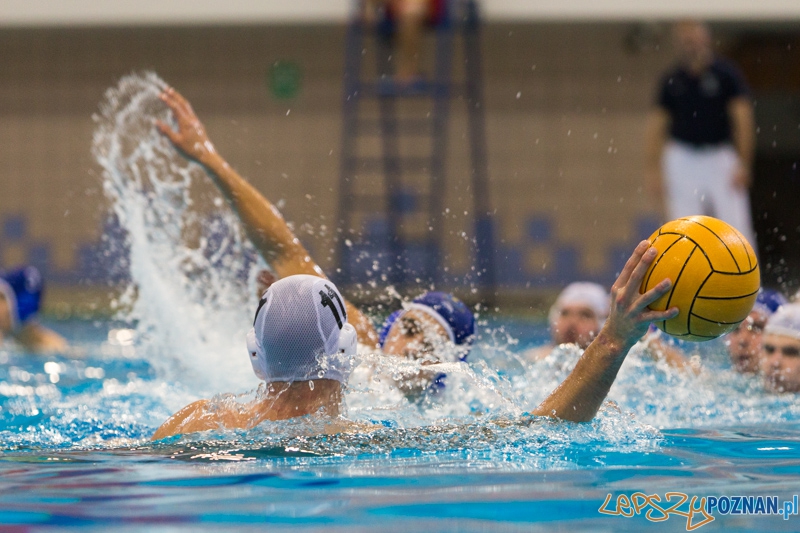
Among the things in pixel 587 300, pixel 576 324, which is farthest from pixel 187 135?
pixel 587 300

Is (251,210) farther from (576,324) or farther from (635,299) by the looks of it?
(576,324)

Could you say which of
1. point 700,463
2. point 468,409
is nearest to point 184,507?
point 700,463

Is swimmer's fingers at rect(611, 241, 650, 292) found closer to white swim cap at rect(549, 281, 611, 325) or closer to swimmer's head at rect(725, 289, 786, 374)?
swimmer's head at rect(725, 289, 786, 374)

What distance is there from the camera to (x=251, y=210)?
13.1 ft

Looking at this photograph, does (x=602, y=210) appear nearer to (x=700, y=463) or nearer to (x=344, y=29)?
(x=344, y=29)

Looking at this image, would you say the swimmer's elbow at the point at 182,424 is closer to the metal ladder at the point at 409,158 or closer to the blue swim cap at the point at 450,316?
the blue swim cap at the point at 450,316

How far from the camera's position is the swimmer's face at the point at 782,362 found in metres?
4.58

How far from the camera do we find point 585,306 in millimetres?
5543

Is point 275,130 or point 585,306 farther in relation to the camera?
point 275,130

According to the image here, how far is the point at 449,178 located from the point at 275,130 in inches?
90.2

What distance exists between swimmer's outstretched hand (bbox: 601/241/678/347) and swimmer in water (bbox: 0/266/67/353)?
524 cm

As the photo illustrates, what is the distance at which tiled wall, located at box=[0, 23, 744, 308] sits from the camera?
473 inches

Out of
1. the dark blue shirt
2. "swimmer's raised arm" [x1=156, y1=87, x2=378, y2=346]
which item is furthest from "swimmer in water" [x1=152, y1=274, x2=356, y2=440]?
the dark blue shirt

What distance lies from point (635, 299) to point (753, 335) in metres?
2.76
